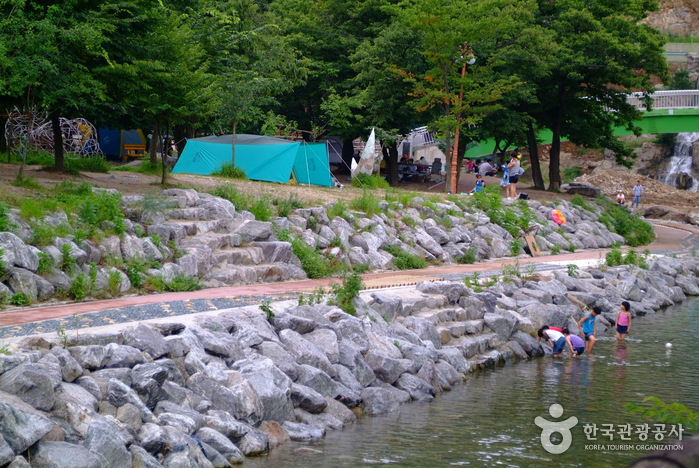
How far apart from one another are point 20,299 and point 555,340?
417 inches

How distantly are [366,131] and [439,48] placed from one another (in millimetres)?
7934

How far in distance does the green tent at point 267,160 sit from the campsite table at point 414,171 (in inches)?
591

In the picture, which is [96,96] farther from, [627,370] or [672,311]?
[672,311]

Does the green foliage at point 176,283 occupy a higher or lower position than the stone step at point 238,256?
lower

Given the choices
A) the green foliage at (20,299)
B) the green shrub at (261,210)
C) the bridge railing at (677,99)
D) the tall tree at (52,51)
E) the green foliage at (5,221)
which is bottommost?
the green foliage at (20,299)

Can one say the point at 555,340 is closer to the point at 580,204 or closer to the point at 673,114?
the point at 580,204

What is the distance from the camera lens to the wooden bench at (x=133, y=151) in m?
44.7

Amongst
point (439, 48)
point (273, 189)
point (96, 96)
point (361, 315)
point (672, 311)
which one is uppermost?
point (439, 48)

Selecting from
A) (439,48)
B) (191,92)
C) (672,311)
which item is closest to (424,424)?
(191,92)

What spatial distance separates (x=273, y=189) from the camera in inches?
960

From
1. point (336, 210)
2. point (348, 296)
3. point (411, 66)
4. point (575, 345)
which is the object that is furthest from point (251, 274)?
point (411, 66)

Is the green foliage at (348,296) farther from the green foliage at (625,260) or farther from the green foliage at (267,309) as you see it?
the green foliage at (625,260)

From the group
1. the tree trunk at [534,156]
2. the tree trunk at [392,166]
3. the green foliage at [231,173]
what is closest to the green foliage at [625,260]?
the green foliage at [231,173]

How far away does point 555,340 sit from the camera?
17.2m
